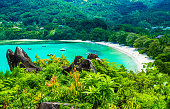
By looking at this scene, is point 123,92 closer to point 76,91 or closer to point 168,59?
point 76,91

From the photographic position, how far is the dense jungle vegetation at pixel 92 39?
4.35 meters

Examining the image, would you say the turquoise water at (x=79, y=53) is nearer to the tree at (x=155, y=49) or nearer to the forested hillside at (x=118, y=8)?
the tree at (x=155, y=49)

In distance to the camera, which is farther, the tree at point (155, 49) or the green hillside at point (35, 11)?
the green hillside at point (35, 11)

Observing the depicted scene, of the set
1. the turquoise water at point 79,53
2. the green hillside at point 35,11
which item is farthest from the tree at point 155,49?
the green hillside at point 35,11

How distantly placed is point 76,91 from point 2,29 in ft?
339

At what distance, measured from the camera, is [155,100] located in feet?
13.6

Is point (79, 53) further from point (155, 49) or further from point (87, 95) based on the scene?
point (87, 95)

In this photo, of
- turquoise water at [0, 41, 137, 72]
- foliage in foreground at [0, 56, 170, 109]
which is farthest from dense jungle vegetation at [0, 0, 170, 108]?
turquoise water at [0, 41, 137, 72]

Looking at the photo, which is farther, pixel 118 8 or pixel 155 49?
pixel 118 8

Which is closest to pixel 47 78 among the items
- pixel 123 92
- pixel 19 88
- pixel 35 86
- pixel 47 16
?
pixel 35 86

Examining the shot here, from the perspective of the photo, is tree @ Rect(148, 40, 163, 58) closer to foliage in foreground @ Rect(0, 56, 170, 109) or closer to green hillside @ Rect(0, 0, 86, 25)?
foliage in foreground @ Rect(0, 56, 170, 109)

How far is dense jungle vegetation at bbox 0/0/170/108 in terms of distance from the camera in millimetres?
4348

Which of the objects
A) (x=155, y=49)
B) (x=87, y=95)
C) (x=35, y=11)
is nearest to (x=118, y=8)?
(x=35, y=11)

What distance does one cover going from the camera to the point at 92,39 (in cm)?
7462
